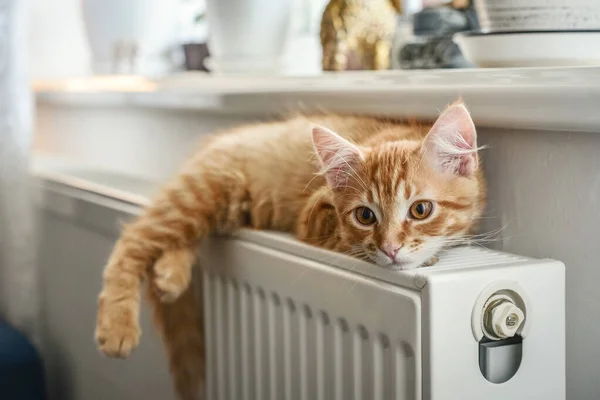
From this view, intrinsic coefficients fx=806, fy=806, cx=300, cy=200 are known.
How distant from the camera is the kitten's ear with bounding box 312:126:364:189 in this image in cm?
92

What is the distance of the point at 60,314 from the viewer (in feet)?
6.25

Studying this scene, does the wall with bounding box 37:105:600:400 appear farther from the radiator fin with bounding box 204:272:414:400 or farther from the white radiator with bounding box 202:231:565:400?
the radiator fin with bounding box 204:272:414:400

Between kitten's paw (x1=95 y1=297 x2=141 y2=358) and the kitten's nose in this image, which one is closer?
the kitten's nose

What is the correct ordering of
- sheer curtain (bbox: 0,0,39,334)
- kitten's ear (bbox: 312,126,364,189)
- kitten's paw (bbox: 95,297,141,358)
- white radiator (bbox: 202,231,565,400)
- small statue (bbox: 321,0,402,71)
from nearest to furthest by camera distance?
white radiator (bbox: 202,231,565,400) < kitten's ear (bbox: 312,126,364,189) < kitten's paw (bbox: 95,297,141,358) < small statue (bbox: 321,0,402,71) < sheer curtain (bbox: 0,0,39,334)

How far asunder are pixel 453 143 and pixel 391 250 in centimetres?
13

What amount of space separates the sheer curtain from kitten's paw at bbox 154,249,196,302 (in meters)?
0.82

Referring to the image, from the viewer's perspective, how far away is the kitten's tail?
1294 mm

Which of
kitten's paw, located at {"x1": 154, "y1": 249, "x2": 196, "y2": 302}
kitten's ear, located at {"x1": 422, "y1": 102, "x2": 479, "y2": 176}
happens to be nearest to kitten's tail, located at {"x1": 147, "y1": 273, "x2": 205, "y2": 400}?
kitten's paw, located at {"x1": 154, "y1": 249, "x2": 196, "y2": 302}

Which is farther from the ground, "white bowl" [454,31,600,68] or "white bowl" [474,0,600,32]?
"white bowl" [474,0,600,32]

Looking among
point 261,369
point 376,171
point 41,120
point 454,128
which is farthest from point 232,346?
point 41,120

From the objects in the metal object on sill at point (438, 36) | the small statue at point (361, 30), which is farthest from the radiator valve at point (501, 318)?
the small statue at point (361, 30)

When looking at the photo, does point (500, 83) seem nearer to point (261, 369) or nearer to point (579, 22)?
point (579, 22)

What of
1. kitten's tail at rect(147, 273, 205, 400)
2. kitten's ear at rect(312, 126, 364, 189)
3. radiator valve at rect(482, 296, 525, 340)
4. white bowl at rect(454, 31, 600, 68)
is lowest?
kitten's tail at rect(147, 273, 205, 400)

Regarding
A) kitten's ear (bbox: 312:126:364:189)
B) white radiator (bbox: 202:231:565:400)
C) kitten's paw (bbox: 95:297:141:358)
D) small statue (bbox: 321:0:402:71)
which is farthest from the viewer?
small statue (bbox: 321:0:402:71)
